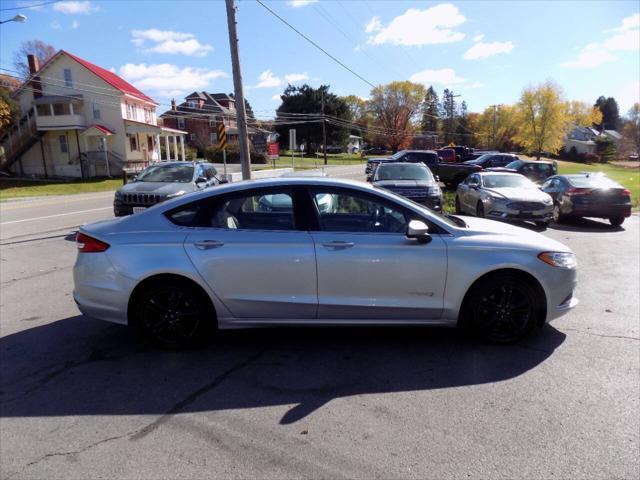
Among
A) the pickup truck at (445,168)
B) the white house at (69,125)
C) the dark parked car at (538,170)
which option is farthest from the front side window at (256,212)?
the white house at (69,125)

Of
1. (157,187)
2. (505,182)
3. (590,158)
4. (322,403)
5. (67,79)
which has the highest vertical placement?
(67,79)

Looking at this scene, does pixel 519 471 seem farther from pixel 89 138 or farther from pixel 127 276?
pixel 89 138

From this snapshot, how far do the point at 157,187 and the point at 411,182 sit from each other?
6.64 m

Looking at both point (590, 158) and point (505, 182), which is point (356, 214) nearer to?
point (505, 182)

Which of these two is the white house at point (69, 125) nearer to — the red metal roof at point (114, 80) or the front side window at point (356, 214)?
the red metal roof at point (114, 80)

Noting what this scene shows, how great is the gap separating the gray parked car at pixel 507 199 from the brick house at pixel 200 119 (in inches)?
2141

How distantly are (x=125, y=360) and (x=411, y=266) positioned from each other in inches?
108

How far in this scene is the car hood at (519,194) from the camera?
11.8 metres

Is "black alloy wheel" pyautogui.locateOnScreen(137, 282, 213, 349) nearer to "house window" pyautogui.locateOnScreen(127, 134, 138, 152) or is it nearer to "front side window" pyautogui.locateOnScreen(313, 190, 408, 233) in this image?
"front side window" pyautogui.locateOnScreen(313, 190, 408, 233)

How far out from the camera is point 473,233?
4.29m

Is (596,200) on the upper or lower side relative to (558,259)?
lower

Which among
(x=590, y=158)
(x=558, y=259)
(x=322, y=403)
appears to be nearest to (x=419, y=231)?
(x=558, y=259)

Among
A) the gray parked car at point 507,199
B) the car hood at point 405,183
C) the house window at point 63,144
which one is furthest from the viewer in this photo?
the house window at point 63,144

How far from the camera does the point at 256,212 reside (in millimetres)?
4309
